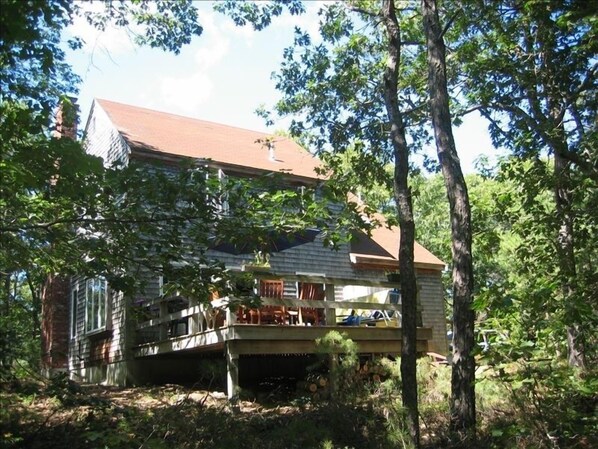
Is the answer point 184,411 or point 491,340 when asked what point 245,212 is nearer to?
point 184,411

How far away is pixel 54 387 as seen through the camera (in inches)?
262

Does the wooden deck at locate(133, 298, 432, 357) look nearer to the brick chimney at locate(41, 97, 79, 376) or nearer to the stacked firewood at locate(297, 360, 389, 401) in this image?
the stacked firewood at locate(297, 360, 389, 401)

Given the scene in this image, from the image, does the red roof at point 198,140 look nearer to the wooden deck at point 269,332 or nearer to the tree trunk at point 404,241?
the wooden deck at point 269,332

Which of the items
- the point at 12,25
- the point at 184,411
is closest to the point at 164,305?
the point at 184,411

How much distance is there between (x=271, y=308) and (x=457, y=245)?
4.27 metres

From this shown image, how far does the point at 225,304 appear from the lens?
867cm

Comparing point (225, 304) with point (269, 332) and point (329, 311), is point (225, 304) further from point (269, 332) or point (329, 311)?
point (329, 311)

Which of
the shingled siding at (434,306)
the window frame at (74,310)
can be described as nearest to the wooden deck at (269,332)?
the window frame at (74,310)

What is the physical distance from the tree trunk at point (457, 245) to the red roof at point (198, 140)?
237 inches

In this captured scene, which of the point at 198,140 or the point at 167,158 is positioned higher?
the point at 198,140

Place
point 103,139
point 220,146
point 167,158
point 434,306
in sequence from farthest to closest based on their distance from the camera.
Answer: point 434,306 → point 220,146 → point 103,139 → point 167,158

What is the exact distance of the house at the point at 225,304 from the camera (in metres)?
10.5

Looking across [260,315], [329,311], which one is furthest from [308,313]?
[260,315]

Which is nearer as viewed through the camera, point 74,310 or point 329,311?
point 329,311
